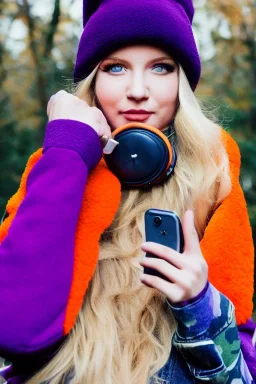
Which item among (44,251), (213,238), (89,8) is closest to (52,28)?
(89,8)

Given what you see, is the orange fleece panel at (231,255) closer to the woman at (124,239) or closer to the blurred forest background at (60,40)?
the woman at (124,239)

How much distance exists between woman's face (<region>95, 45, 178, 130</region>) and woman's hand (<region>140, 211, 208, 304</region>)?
0.49 metres

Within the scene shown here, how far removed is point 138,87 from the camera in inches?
62.1

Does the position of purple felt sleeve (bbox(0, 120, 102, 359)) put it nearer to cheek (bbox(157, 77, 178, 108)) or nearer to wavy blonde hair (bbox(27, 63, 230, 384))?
wavy blonde hair (bbox(27, 63, 230, 384))

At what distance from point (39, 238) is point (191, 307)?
40 cm

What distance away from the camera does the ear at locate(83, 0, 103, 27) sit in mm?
1797

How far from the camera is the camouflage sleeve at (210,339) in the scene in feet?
4.16

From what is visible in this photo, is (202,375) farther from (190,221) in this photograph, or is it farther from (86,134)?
(86,134)

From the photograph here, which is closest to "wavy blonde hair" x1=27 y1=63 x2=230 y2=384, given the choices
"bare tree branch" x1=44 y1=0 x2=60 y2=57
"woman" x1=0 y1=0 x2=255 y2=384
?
"woman" x1=0 y1=0 x2=255 y2=384

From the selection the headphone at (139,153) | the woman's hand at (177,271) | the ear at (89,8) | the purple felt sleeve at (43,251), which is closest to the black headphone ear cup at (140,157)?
the headphone at (139,153)

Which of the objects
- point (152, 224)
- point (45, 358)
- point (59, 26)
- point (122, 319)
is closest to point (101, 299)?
point (122, 319)

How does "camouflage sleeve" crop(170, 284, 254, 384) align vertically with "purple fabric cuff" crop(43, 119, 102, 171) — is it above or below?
below

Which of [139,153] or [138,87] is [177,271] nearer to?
[139,153]

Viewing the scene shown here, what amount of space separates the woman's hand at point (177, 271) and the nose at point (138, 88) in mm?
489
